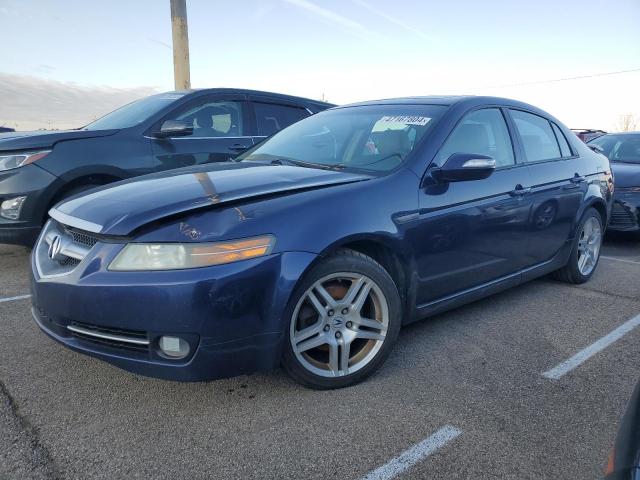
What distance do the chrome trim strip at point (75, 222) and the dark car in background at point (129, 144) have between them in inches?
74.4

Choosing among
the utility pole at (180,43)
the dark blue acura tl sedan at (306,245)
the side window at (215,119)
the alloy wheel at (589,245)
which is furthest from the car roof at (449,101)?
the utility pole at (180,43)

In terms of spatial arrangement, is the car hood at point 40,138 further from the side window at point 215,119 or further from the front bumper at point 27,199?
the side window at point 215,119

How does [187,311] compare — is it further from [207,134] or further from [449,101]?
[207,134]

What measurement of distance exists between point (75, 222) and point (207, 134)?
10.6 ft

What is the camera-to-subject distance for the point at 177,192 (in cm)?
252

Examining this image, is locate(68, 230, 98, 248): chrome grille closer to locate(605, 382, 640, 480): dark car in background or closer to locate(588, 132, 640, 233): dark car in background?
locate(605, 382, 640, 480): dark car in background

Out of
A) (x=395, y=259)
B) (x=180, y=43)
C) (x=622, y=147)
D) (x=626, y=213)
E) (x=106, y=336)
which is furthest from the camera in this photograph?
(x=180, y=43)

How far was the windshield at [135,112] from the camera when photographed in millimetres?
5184

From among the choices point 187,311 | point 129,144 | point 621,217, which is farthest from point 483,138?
point 621,217

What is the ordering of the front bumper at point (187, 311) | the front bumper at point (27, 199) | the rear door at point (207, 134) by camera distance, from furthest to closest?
the rear door at point (207, 134) → the front bumper at point (27, 199) → the front bumper at point (187, 311)

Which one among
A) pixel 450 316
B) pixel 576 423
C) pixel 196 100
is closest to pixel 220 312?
pixel 576 423

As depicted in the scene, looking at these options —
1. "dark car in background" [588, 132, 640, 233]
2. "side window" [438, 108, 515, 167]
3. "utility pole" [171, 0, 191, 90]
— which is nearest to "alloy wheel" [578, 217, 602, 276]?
"side window" [438, 108, 515, 167]

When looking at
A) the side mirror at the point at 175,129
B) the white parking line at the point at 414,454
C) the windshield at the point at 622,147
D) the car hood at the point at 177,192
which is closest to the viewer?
the white parking line at the point at 414,454

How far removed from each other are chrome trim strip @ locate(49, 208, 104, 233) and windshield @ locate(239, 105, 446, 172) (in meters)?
1.35
